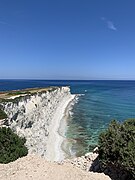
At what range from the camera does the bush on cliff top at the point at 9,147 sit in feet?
72.1

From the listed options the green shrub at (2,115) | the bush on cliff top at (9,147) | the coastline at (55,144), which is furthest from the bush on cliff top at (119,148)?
the coastline at (55,144)

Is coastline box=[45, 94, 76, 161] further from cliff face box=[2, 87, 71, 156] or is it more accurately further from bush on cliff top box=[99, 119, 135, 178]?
bush on cliff top box=[99, 119, 135, 178]

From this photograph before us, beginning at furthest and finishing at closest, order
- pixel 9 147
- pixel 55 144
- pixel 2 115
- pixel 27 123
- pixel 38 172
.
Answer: pixel 55 144 < pixel 27 123 < pixel 2 115 < pixel 9 147 < pixel 38 172

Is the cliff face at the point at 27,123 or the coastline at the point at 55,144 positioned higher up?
the cliff face at the point at 27,123

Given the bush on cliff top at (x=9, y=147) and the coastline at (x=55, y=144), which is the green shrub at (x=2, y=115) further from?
the coastline at (x=55, y=144)

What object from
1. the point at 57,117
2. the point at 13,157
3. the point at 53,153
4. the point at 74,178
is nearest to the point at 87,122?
the point at 57,117

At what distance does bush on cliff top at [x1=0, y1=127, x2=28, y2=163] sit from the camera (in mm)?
21984

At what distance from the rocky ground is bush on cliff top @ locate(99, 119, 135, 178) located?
3.49m

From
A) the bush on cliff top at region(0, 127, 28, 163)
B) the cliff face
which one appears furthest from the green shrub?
the bush on cliff top at region(0, 127, 28, 163)

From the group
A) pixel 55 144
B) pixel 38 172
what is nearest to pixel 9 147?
pixel 38 172

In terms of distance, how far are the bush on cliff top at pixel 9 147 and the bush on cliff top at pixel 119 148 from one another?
7426mm

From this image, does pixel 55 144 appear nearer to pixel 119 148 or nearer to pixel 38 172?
pixel 119 148

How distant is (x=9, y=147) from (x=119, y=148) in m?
9.71

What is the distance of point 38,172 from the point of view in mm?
16859
